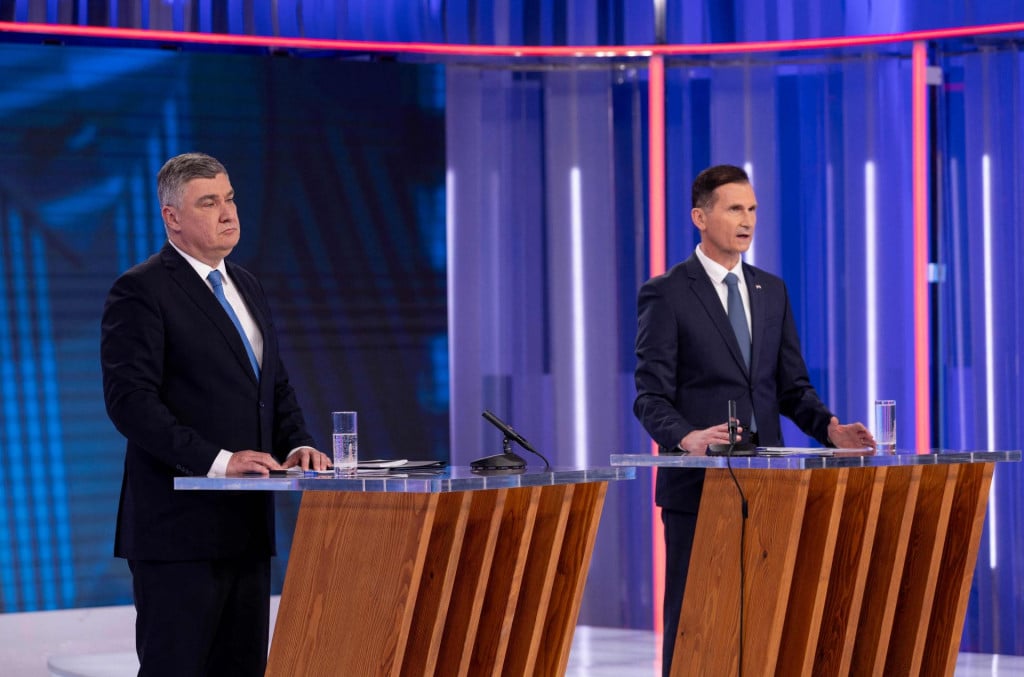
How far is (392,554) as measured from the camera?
2637mm

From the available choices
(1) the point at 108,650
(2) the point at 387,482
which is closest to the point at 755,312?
(2) the point at 387,482

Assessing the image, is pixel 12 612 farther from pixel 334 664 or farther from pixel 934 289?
pixel 934 289

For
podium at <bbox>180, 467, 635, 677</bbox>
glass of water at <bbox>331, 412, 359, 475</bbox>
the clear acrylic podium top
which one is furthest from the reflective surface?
the clear acrylic podium top

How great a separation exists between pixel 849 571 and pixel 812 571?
13cm

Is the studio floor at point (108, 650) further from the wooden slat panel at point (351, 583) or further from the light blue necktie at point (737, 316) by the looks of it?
the wooden slat panel at point (351, 583)

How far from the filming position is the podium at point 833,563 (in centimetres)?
310

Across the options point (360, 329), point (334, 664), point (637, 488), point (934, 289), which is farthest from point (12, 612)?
point (934, 289)

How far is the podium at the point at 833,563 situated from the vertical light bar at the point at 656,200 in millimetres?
2447

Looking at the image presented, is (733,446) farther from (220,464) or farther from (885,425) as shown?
(220,464)

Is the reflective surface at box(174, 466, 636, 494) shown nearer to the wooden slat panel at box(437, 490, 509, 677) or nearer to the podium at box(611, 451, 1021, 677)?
the wooden slat panel at box(437, 490, 509, 677)

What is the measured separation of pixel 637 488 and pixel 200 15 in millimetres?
2639

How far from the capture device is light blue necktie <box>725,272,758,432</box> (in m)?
3.72

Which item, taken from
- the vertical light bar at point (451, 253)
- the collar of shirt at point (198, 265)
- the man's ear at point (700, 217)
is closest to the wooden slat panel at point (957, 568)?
the man's ear at point (700, 217)

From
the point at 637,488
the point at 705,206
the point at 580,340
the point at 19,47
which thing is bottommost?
the point at 637,488
